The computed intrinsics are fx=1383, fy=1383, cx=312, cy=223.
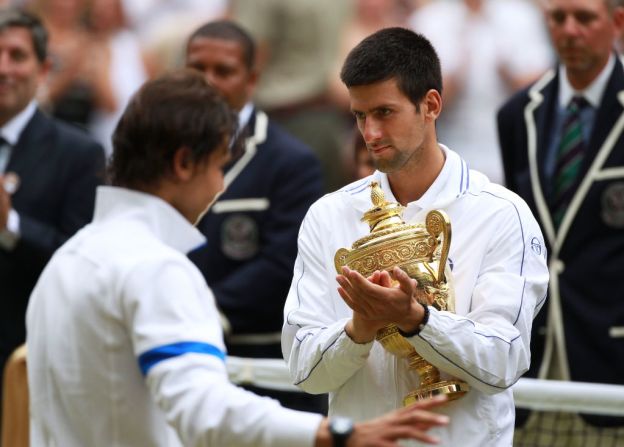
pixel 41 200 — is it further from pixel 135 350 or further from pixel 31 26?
pixel 135 350

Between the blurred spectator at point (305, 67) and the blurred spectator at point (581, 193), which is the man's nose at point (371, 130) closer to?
the blurred spectator at point (581, 193)

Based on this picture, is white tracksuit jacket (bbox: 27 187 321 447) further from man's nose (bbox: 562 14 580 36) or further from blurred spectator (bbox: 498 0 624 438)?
man's nose (bbox: 562 14 580 36)

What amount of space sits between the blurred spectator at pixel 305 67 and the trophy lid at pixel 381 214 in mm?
5404

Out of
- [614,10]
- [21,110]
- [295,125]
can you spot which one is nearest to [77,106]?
[295,125]

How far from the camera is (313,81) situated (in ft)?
32.6

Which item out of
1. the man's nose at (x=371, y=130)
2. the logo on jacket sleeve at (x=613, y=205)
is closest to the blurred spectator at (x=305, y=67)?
the logo on jacket sleeve at (x=613, y=205)

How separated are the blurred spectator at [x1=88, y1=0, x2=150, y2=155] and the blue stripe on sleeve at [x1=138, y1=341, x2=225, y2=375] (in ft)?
23.9

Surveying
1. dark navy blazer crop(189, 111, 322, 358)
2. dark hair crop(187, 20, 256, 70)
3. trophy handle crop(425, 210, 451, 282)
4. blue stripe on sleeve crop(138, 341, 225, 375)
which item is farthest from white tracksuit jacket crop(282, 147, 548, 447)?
dark hair crop(187, 20, 256, 70)

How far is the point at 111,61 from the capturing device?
36.0ft

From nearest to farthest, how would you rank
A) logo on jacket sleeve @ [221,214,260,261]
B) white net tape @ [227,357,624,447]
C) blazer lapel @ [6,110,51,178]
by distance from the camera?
1. white net tape @ [227,357,624,447]
2. logo on jacket sleeve @ [221,214,260,261]
3. blazer lapel @ [6,110,51,178]

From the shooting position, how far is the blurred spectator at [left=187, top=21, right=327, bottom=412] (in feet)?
24.0

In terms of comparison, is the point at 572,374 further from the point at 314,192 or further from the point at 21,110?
the point at 21,110

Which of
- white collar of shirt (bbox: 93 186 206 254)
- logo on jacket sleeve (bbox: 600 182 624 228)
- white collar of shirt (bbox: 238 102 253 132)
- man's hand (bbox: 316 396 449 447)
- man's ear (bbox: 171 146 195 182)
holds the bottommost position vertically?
man's hand (bbox: 316 396 449 447)

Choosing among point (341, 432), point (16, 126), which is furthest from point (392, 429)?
point (16, 126)
